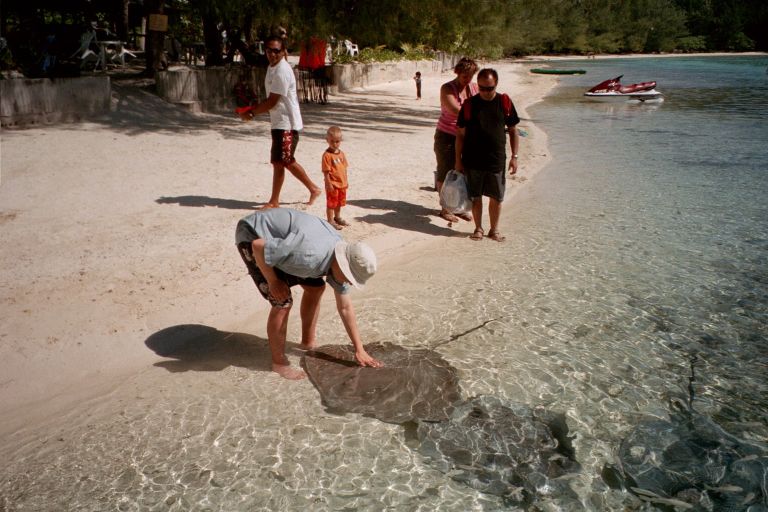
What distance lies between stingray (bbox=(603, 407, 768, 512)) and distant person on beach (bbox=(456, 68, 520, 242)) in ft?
11.1

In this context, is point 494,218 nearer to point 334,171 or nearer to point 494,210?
point 494,210

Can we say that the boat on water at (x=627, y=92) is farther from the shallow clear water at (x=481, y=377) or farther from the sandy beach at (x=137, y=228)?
the shallow clear water at (x=481, y=377)

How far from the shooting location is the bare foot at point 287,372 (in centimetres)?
430

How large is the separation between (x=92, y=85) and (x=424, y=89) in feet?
55.7

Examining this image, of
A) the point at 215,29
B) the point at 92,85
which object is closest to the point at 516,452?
the point at 92,85

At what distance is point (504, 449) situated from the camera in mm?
3676

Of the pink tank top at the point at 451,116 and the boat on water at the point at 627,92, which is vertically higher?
the boat on water at the point at 627,92

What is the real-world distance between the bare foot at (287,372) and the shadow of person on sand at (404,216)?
3.29m

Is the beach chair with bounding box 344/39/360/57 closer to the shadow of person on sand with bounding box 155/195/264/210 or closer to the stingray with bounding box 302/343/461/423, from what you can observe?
the shadow of person on sand with bounding box 155/195/264/210

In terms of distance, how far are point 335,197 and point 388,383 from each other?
2.96 metres

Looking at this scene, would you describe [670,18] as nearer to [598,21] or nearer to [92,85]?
[598,21]

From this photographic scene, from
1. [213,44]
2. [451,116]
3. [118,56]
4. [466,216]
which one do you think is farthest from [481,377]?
[118,56]

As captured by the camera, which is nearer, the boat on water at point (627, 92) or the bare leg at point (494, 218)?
the bare leg at point (494, 218)

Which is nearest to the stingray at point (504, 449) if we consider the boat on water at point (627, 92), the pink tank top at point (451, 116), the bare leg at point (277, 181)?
the bare leg at point (277, 181)
